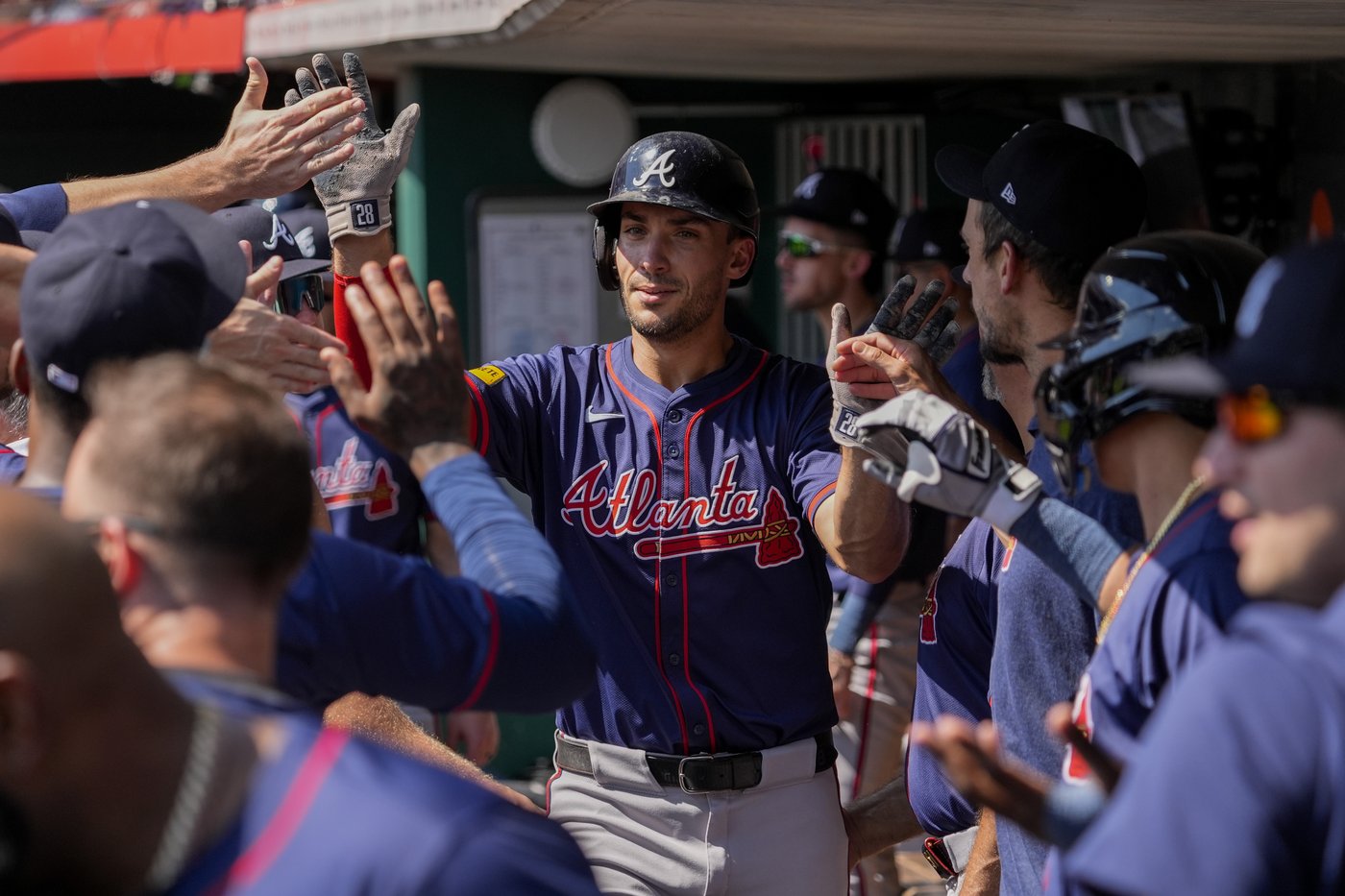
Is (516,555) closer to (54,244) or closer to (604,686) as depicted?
(54,244)

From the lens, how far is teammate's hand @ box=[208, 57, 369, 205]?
303 cm

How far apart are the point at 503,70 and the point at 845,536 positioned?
3852mm

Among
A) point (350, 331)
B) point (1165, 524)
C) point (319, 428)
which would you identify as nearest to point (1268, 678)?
point (1165, 524)

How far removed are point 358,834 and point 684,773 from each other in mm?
1851

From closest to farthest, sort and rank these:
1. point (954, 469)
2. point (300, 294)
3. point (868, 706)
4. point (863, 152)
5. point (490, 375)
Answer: point (954, 469) → point (490, 375) → point (300, 294) → point (868, 706) → point (863, 152)

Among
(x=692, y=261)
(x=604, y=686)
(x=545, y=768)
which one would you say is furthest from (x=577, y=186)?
(x=604, y=686)

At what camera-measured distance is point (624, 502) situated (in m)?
3.24

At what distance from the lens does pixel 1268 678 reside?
4.28 feet

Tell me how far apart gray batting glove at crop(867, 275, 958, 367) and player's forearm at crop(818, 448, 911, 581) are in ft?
0.78

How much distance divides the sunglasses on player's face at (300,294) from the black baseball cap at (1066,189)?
1877 millimetres

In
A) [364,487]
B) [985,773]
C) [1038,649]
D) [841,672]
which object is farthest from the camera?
[841,672]

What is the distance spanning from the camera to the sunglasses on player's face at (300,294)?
4172 mm

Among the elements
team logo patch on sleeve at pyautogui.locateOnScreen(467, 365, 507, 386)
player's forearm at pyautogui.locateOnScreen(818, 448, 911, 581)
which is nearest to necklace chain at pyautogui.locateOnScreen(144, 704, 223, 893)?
player's forearm at pyautogui.locateOnScreen(818, 448, 911, 581)

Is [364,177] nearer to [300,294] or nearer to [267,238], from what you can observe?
[300,294]
